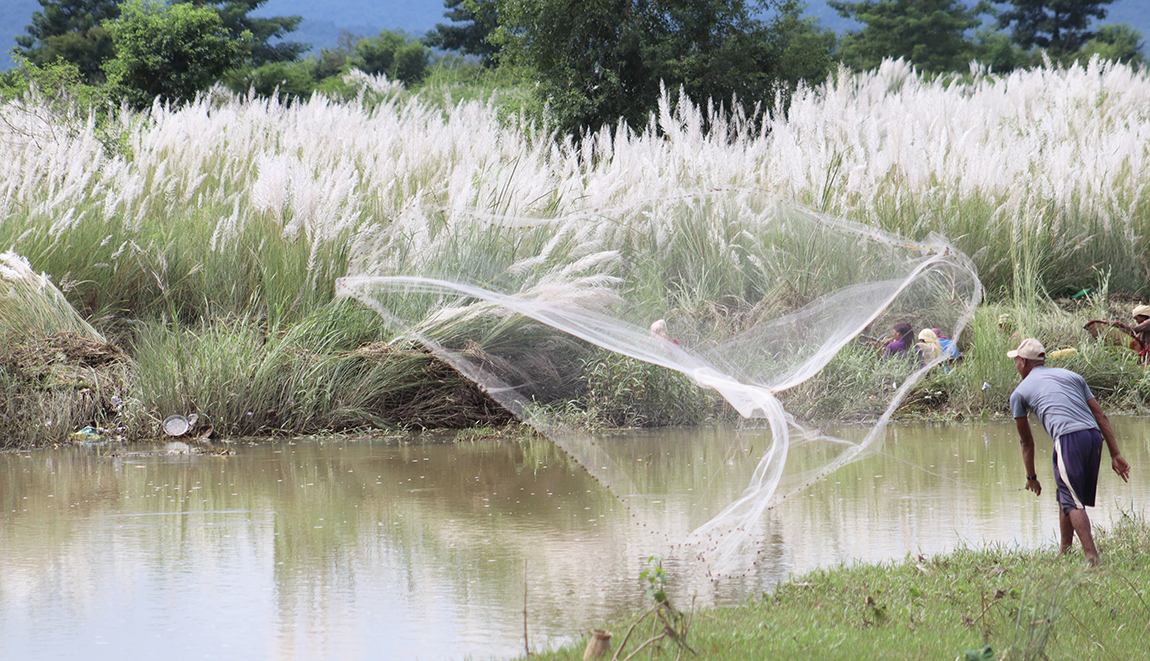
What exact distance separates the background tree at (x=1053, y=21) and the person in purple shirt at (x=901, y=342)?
212ft

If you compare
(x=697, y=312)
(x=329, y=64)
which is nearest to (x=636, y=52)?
(x=697, y=312)

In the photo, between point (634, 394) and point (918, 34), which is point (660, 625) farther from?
point (918, 34)

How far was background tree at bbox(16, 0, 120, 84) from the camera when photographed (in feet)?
168

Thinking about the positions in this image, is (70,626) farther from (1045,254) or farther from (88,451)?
(1045,254)

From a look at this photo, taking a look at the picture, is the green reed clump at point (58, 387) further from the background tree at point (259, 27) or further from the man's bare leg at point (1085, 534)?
the background tree at point (259, 27)

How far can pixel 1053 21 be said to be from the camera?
67250mm

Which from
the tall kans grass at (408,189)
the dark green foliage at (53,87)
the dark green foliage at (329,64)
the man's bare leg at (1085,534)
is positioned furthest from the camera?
the dark green foliage at (329,64)

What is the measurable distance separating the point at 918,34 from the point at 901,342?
53684mm

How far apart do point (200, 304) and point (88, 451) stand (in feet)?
6.68

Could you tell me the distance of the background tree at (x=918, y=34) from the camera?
182 ft

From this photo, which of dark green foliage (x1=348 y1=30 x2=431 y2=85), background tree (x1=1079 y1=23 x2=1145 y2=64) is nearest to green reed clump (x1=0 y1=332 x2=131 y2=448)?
dark green foliage (x1=348 y1=30 x2=431 y2=85)

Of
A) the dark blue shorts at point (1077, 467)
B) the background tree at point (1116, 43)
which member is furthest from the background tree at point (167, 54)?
the background tree at point (1116, 43)

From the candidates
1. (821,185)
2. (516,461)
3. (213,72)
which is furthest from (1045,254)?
(213,72)

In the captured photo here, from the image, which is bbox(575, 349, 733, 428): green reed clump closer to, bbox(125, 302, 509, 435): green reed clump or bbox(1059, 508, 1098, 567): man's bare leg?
bbox(125, 302, 509, 435): green reed clump
